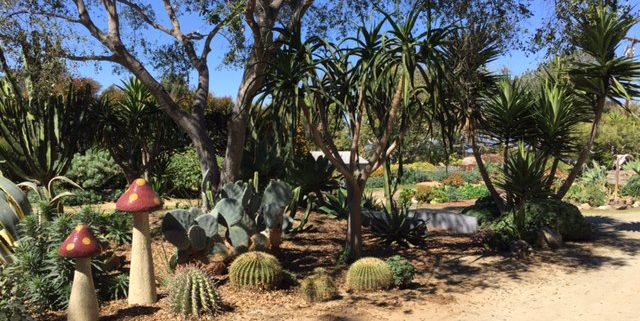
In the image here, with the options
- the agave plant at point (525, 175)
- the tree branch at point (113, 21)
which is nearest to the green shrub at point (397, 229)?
the agave plant at point (525, 175)

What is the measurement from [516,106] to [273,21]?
5.25 meters

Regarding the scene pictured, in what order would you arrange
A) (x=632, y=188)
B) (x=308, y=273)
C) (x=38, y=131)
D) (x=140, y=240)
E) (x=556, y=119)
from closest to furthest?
(x=140, y=240)
(x=308, y=273)
(x=38, y=131)
(x=556, y=119)
(x=632, y=188)

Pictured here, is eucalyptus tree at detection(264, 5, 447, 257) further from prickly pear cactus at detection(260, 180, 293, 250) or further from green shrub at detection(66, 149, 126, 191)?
green shrub at detection(66, 149, 126, 191)

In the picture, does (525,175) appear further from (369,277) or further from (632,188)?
(632,188)

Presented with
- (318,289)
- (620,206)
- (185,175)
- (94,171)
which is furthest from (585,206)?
(94,171)

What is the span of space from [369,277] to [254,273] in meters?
1.45

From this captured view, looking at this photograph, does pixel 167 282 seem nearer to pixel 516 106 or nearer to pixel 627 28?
pixel 516 106

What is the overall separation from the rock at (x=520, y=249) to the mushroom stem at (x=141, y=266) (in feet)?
19.1

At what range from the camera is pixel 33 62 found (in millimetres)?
9414

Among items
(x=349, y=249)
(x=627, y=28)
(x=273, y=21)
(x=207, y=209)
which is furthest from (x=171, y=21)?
(x=627, y=28)

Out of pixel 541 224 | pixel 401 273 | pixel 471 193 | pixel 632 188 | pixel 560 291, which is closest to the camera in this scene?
pixel 401 273

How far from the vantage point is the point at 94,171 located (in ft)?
63.3

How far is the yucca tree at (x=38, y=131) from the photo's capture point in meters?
9.83

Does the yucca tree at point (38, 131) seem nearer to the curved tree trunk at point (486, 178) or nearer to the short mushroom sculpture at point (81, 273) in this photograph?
the short mushroom sculpture at point (81, 273)
